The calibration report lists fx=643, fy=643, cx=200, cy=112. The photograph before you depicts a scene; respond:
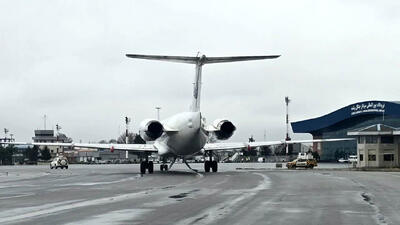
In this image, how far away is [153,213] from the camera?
19.2 meters

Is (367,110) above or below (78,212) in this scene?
above

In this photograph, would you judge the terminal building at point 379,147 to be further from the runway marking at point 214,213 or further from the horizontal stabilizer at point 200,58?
the runway marking at point 214,213

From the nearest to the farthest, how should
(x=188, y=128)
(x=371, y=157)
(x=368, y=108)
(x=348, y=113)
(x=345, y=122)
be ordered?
(x=188, y=128) → (x=371, y=157) → (x=368, y=108) → (x=348, y=113) → (x=345, y=122)

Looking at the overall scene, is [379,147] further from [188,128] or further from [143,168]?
[188,128]

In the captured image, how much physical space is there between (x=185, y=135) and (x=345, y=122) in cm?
12394

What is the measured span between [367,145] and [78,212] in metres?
73.9

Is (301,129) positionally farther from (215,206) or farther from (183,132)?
(215,206)

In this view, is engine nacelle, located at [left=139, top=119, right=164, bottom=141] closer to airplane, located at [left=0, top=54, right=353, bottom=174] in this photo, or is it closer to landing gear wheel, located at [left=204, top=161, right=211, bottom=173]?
airplane, located at [left=0, top=54, right=353, bottom=174]

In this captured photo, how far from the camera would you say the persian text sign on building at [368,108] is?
154 meters

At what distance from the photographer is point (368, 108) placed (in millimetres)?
157375

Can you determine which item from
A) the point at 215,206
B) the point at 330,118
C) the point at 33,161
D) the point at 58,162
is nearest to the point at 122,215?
the point at 215,206

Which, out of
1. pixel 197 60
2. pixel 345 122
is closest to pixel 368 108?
pixel 345 122

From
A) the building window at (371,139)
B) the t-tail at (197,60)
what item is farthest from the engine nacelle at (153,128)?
the building window at (371,139)

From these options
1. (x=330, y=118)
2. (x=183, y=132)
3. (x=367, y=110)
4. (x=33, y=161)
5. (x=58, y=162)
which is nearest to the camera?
(x=183, y=132)
